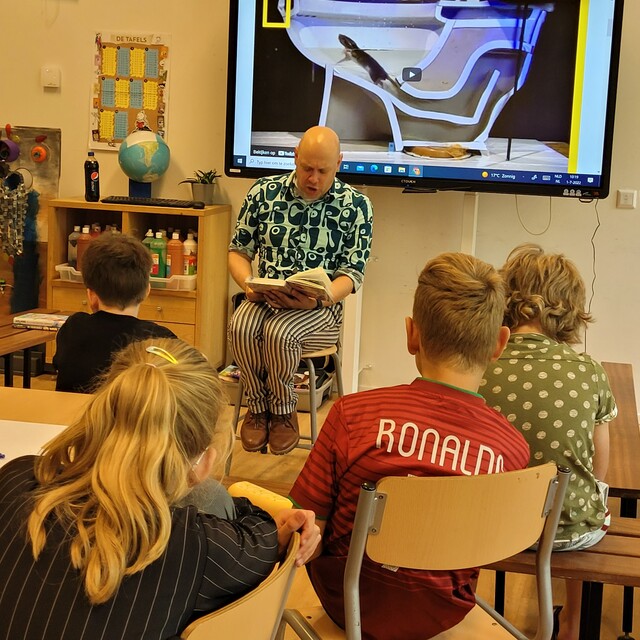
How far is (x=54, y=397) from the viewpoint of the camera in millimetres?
2170

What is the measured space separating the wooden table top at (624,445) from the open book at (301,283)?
0.98m

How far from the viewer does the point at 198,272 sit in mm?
4457

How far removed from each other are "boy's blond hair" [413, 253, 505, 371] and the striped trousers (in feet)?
4.95

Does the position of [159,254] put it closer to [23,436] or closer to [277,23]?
[277,23]

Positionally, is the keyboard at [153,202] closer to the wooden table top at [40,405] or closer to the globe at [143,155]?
the globe at [143,155]

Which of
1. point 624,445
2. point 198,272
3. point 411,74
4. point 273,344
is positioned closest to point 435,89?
point 411,74

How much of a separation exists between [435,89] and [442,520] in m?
3.05

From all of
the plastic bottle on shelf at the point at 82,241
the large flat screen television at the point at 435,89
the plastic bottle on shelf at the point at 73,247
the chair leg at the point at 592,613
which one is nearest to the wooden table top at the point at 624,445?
the chair leg at the point at 592,613

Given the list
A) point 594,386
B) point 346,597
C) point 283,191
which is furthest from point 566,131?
point 346,597

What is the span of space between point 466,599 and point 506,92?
2.90 m

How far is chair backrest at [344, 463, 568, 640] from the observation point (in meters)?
1.36

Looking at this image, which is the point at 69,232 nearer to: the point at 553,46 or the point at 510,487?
the point at 553,46

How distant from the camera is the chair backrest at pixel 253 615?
106cm

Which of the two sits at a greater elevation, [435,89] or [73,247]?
[435,89]
